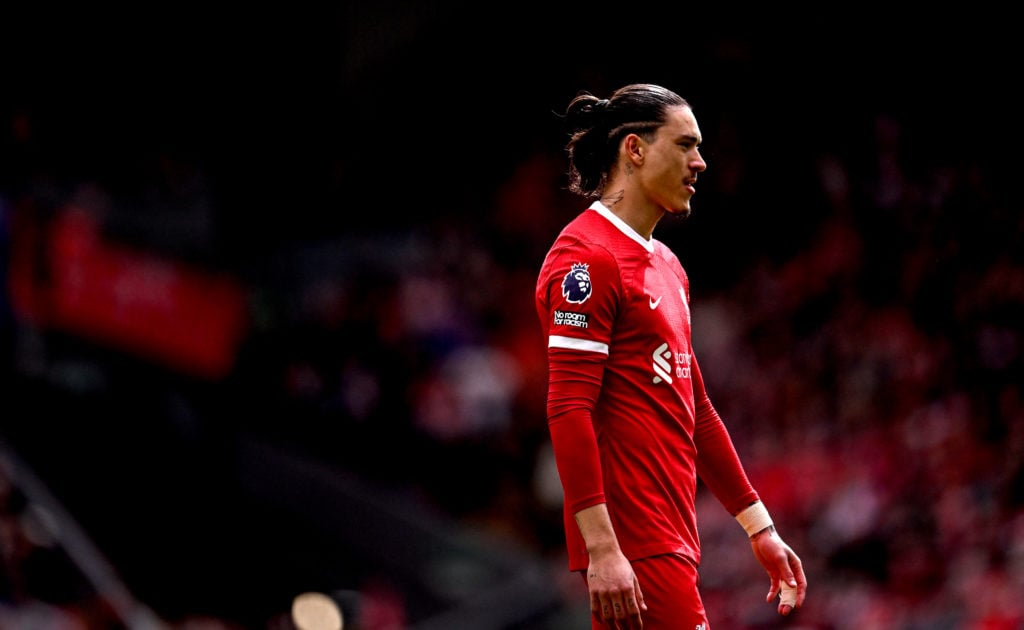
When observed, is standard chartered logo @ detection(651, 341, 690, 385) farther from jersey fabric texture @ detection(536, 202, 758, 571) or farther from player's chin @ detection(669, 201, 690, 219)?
player's chin @ detection(669, 201, 690, 219)

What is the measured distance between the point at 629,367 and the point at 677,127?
2.48 ft

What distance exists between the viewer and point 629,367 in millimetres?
3850

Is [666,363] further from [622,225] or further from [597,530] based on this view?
[597,530]

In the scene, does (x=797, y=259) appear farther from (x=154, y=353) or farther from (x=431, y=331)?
(x=154, y=353)

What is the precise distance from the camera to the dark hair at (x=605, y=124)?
13.0 ft

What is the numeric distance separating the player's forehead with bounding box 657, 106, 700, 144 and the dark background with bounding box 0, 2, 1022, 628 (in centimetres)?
580

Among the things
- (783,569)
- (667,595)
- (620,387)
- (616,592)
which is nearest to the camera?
(616,592)

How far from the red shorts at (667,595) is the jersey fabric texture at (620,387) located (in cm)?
4

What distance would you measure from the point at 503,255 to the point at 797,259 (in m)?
4.47

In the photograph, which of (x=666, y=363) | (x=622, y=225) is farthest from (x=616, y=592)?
(x=622, y=225)

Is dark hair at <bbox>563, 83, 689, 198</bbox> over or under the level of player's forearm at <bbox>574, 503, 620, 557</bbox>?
over

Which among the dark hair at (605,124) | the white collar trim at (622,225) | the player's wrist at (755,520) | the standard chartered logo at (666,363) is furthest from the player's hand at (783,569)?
the dark hair at (605,124)

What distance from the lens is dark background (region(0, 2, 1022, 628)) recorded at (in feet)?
38.2

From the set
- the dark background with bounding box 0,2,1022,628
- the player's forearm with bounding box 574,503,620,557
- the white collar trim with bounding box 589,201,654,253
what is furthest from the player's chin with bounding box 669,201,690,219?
the dark background with bounding box 0,2,1022,628
